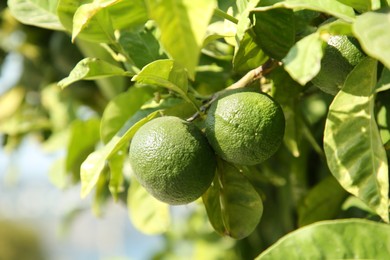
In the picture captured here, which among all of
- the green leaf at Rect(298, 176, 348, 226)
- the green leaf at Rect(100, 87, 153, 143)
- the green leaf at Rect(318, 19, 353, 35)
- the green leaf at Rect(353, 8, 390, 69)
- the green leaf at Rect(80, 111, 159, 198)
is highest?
the green leaf at Rect(353, 8, 390, 69)

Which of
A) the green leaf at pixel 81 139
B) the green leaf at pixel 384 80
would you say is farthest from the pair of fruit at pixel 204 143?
the green leaf at pixel 81 139

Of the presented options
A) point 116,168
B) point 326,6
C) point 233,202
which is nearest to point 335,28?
point 326,6

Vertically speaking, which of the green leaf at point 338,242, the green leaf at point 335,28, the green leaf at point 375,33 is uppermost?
the green leaf at point 375,33

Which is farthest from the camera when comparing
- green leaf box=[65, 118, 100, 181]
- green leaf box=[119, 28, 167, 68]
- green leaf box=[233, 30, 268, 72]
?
green leaf box=[65, 118, 100, 181]

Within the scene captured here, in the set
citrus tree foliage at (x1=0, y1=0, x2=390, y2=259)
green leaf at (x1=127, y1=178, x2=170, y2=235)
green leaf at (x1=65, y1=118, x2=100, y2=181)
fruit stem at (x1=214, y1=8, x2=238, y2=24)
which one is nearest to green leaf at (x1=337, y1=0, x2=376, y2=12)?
citrus tree foliage at (x1=0, y1=0, x2=390, y2=259)

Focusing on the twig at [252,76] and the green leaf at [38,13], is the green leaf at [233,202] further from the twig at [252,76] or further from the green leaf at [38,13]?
the green leaf at [38,13]

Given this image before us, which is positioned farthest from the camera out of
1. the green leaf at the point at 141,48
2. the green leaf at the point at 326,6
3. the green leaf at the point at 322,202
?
the green leaf at the point at 322,202

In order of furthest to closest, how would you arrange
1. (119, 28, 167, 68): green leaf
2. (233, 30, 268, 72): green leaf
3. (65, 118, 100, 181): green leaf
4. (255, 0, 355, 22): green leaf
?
1. (65, 118, 100, 181): green leaf
2. (119, 28, 167, 68): green leaf
3. (233, 30, 268, 72): green leaf
4. (255, 0, 355, 22): green leaf

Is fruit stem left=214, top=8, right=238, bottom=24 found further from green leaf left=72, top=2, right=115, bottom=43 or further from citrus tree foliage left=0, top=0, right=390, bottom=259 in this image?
green leaf left=72, top=2, right=115, bottom=43
